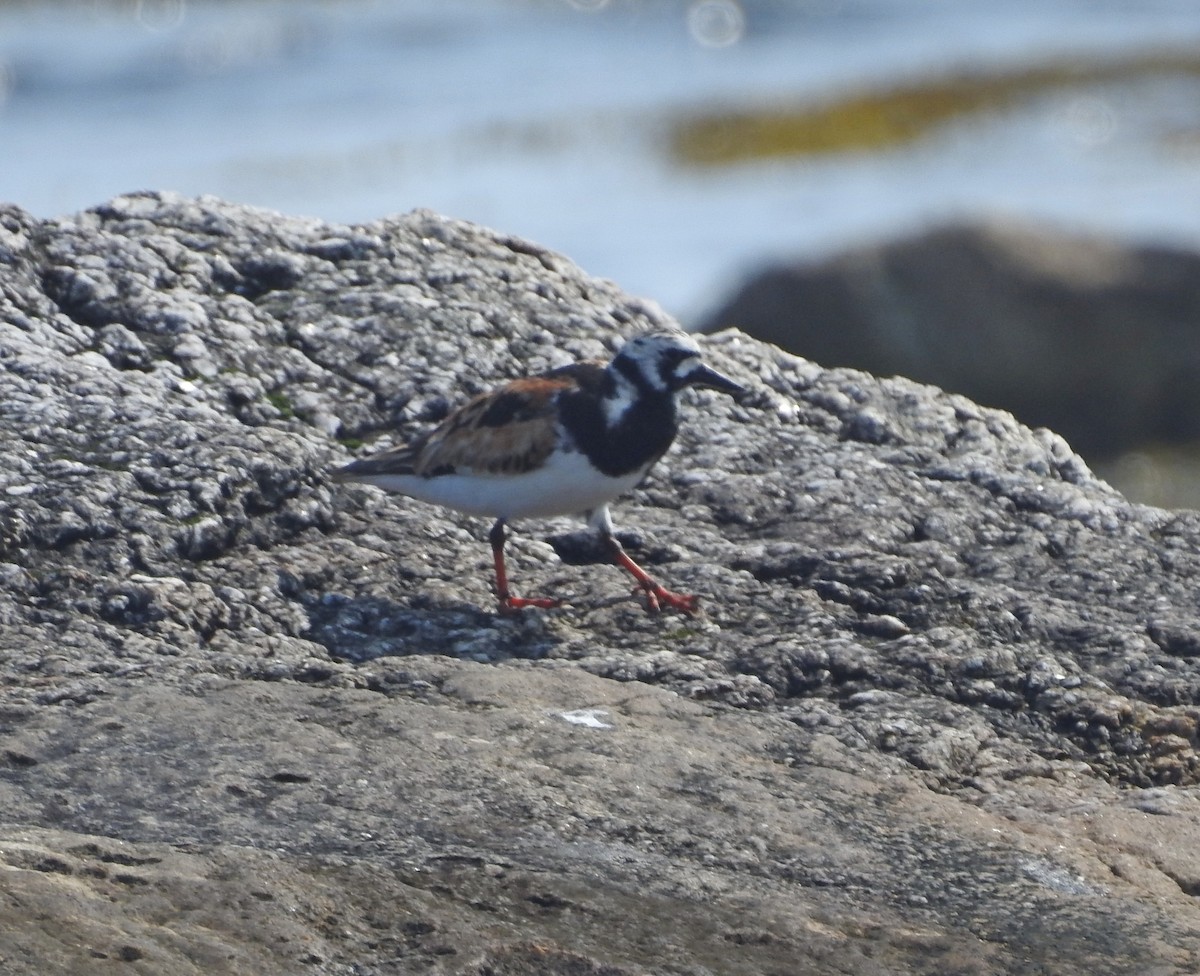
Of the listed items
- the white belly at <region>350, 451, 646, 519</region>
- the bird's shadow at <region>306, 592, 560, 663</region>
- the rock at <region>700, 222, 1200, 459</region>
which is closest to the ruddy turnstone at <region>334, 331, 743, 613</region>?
the white belly at <region>350, 451, 646, 519</region>

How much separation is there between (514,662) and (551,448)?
102 cm

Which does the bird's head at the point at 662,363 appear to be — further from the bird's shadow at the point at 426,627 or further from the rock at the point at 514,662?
the bird's shadow at the point at 426,627

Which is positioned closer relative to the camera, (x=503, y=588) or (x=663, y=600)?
(x=663, y=600)

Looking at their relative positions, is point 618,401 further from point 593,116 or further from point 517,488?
point 593,116

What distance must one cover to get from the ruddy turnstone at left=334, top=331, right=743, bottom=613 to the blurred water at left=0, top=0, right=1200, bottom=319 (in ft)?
30.5

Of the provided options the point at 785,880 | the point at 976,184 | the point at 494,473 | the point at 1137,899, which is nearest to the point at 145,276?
the point at 494,473

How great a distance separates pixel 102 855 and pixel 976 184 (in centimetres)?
1765

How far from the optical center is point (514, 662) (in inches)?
176

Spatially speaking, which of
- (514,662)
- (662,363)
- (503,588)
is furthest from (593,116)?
(514,662)

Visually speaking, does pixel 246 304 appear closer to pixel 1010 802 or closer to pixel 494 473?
pixel 494 473

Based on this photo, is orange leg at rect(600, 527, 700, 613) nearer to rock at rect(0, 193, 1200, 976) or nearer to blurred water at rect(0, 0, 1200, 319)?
rock at rect(0, 193, 1200, 976)

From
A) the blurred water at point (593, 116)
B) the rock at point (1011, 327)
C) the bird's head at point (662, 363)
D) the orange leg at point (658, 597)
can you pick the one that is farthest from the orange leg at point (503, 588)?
the blurred water at point (593, 116)

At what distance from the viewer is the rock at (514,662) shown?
3.35m

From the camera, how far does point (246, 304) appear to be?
5848 millimetres
